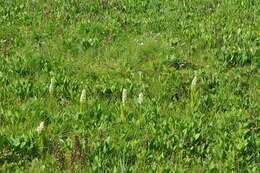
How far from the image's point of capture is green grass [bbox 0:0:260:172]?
279 inches

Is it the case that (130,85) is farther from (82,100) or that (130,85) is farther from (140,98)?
(82,100)

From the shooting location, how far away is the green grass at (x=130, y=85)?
279 inches

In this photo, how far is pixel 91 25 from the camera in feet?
39.3

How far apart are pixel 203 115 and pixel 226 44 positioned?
3.37m

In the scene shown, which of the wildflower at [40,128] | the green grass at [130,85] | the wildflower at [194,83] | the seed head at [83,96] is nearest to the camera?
the green grass at [130,85]

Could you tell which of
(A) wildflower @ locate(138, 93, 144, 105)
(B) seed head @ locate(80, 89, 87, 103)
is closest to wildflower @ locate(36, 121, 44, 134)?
(B) seed head @ locate(80, 89, 87, 103)

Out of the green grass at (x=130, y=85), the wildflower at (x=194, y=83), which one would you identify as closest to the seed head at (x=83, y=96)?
the green grass at (x=130, y=85)

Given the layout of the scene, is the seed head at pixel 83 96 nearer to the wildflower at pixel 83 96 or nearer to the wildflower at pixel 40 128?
the wildflower at pixel 83 96

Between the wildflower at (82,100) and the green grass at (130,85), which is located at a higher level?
the wildflower at (82,100)

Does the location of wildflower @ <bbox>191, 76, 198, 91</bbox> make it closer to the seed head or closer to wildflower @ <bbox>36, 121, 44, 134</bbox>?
the seed head

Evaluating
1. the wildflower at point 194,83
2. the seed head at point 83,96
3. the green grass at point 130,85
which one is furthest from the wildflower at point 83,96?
the wildflower at point 194,83

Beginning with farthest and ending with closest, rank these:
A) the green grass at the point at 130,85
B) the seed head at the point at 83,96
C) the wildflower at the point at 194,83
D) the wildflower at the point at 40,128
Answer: the wildflower at the point at 194,83
the seed head at the point at 83,96
the wildflower at the point at 40,128
the green grass at the point at 130,85

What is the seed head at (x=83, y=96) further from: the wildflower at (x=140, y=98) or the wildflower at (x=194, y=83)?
the wildflower at (x=194, y=83)

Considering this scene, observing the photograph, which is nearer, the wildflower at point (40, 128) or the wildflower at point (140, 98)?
the wildflower at point (40, 128)
